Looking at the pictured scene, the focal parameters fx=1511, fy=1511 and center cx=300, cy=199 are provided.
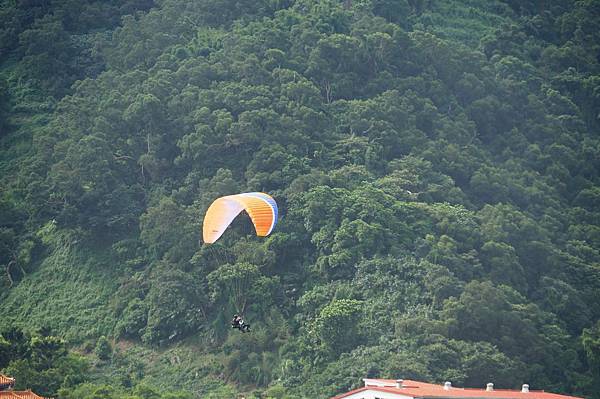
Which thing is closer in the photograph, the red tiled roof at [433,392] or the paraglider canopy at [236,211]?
the red tiled roof at [433,392]

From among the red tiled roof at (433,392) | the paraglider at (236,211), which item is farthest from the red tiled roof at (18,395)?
the red tiled roof at (433,392)

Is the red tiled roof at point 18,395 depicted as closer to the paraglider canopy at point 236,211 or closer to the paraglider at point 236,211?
the paraglider at point 236,211

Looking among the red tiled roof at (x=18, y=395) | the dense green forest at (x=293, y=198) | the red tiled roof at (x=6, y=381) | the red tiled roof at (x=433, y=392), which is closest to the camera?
the red tiled roof at (x=433, y=392)

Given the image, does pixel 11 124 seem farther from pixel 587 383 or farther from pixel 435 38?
pixel 587 383

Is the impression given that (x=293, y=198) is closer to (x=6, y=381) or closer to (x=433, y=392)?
(x=6, y=381)

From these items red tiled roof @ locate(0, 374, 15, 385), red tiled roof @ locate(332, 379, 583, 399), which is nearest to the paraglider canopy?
red tiled roof @ locate(332, 379, 583, 399)

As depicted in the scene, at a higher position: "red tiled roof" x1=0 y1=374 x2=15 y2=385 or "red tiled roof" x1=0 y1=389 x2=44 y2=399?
"red tiled roof" x1=0 y1=389 x2=44 y2=399

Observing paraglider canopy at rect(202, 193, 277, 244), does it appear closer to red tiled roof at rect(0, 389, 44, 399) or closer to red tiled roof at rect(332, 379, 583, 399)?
red tiled roof at rect(332, 379, 583, 399)
